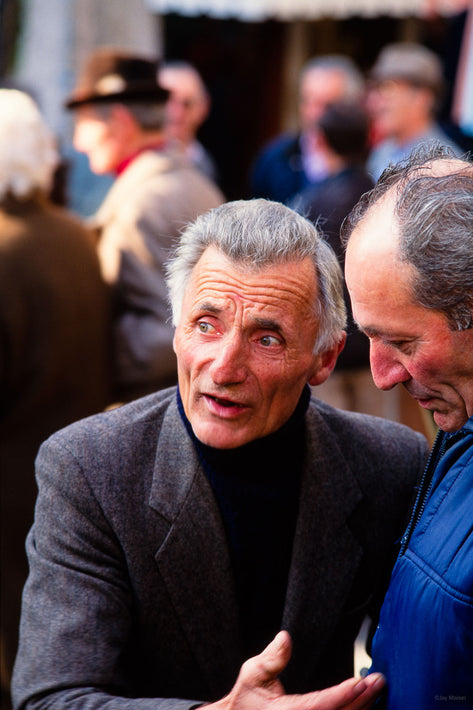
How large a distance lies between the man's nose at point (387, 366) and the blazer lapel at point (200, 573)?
556 millimetres

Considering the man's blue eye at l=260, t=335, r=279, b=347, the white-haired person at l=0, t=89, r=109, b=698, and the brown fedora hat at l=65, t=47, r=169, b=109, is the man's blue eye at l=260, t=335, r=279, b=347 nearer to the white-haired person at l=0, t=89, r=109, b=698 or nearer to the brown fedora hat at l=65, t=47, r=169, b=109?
the white-haired person at l=0, t=89, r=109, b=698

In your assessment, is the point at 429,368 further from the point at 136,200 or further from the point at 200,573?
the point at 136,200

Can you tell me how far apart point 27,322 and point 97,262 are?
1.51 ft

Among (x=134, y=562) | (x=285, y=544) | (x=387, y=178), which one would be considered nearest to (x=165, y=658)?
(x=134, y=562)

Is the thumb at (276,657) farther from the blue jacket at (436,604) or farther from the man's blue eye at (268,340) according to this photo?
the man's blue eye at (268,340)

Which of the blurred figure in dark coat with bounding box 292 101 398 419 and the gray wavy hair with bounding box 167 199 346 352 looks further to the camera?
the blurred figure in dark coat with bounding box 292 101 398 419

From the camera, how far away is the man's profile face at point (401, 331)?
5.31 feet

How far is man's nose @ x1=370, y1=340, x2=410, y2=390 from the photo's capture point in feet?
5.61

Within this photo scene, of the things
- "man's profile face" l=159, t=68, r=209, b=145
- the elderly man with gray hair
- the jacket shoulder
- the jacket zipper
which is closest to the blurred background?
"man's profile face" l=159, t=68, r=209, b=145

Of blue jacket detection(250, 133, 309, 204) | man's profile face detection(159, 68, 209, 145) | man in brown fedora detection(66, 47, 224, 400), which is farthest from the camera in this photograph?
man's profile face detection(159, 68, 209, 145)

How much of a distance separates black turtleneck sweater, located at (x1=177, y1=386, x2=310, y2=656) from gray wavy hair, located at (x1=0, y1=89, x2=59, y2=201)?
1676 mm

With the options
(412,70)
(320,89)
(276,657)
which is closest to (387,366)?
(276,657)

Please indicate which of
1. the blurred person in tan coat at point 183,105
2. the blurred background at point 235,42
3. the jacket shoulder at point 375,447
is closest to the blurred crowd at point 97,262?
the jacket shoulder at point 375,447

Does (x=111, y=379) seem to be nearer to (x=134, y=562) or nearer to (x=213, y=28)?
(x=134, y=562)
